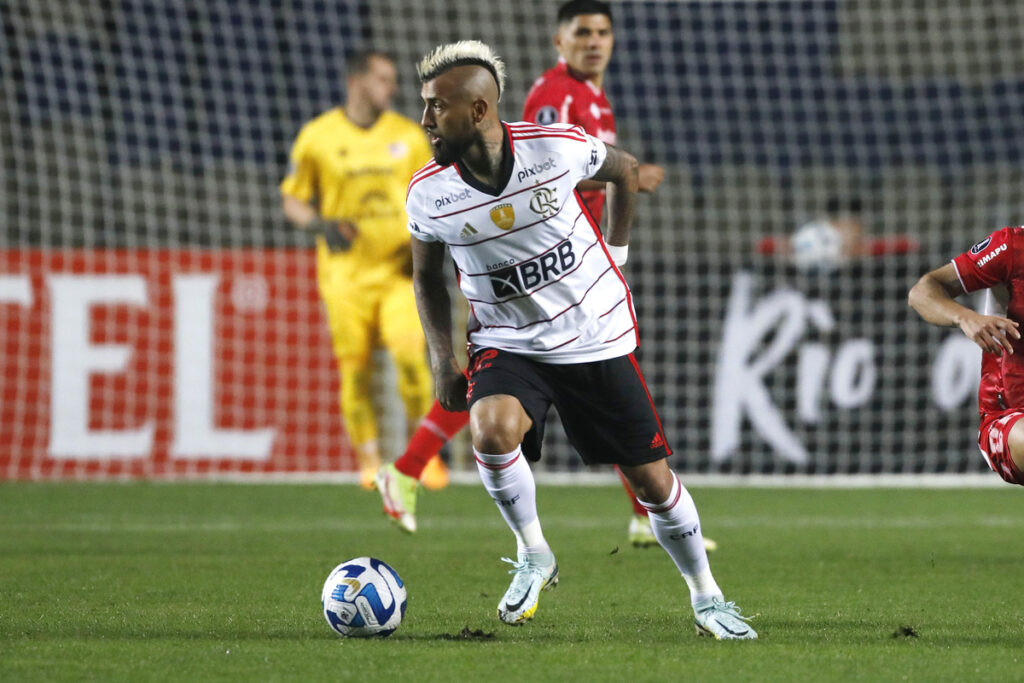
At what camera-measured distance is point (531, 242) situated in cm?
411

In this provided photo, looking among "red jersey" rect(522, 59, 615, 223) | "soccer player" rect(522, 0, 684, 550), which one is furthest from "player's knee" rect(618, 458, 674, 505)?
"red jersey" rect(522, 59, 615, 223)

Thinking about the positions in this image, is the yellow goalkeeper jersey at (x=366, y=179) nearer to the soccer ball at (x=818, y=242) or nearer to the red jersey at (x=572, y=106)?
the red jersey at (x=572, y=106)

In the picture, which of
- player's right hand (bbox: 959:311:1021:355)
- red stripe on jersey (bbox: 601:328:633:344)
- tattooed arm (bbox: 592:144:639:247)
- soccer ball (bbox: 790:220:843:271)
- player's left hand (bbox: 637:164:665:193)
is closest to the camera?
player's right hand (bbox: 959:311:1021:355)

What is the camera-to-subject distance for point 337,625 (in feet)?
13.1

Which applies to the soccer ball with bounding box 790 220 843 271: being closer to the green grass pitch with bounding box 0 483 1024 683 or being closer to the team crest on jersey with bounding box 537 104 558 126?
the green grass pitch with bounding box 0 483 1024 683

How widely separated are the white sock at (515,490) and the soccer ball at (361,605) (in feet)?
1.28

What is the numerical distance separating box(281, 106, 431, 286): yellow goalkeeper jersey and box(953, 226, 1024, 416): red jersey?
15.1 ft

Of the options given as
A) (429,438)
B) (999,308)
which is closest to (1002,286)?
(999,308)

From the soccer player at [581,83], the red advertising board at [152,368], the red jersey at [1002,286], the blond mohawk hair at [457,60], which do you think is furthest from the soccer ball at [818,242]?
the blond mohawk hair at [457,60]

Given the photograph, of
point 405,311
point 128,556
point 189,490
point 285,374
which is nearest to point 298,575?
point 128,556

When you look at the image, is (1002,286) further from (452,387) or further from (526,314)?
(452,387)

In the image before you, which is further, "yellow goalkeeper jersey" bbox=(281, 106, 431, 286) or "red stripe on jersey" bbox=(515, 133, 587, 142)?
"yellow goalkeeper jersey" bbox=(281, 106, 431, 286)

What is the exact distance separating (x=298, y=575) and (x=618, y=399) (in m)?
1.81

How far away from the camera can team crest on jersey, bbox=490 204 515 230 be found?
13.3 feet
